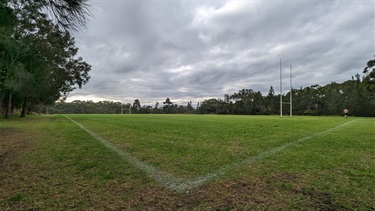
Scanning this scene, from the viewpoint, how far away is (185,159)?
5312 millimetres

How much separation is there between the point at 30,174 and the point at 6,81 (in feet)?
53.9

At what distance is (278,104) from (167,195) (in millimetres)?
84826

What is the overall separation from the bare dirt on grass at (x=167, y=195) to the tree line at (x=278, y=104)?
4146 cm

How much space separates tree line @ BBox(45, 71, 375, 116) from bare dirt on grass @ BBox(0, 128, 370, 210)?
41.5m

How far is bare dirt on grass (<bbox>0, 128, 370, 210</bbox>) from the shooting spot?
2.79m

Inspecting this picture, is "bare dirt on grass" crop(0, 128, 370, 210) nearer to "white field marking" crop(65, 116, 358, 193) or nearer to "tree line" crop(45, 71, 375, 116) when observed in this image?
"white field marking" crop(65, 116, 358, 193)

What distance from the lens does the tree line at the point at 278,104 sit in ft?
196

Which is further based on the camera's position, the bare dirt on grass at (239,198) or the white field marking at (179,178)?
the white field marking at (179,178)

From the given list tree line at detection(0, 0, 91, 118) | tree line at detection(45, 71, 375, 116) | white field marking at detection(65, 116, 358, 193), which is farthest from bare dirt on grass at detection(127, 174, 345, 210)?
tree line at detection(45, 71, 375, 116)

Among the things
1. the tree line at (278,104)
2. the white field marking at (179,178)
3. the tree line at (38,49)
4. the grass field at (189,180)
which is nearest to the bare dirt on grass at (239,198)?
the grass field at (189,180)

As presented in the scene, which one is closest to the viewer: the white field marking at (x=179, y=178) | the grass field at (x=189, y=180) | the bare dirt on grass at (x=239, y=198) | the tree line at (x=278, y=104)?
the bare dirt on grass at (x=239, y=198)

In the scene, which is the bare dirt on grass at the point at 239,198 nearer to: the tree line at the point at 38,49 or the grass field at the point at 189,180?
the grass field at the point at 189,180

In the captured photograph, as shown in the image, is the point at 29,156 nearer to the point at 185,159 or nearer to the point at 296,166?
the point at 185,159

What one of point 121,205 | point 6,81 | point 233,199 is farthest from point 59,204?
point 6,81
